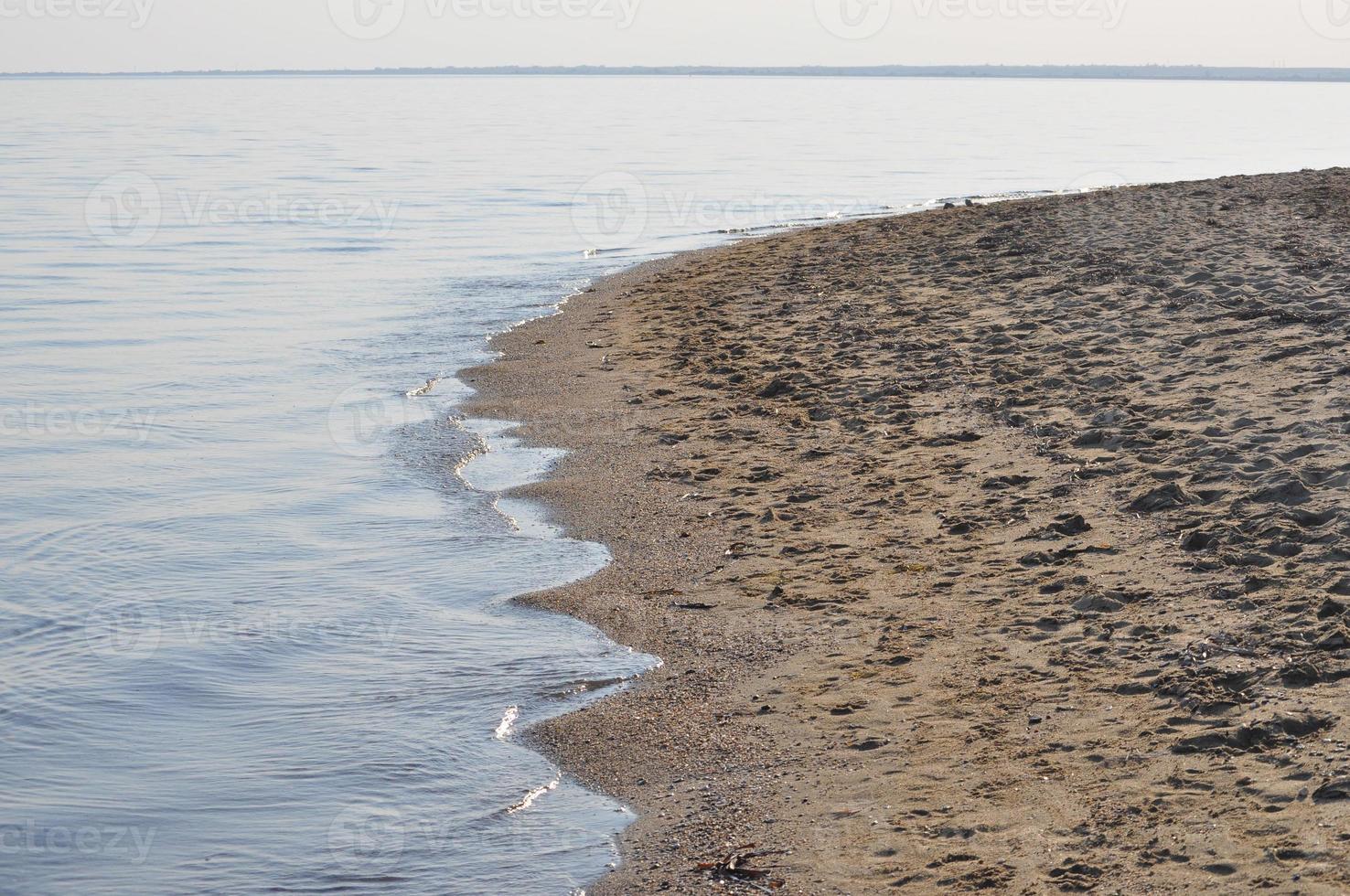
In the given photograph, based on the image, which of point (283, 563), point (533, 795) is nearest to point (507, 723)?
point (533, 795)

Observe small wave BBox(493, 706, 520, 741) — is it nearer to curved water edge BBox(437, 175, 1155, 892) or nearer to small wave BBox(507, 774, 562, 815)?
curved water edge BBox(437, 175, 1155, 892)

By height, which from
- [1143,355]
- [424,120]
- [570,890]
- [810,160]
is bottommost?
[570,890]

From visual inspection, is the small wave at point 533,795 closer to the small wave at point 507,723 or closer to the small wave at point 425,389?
the small wave at point 507,723

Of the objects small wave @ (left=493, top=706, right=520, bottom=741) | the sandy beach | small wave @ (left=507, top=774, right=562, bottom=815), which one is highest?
the sandy beach

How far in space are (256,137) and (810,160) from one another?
1060 inches

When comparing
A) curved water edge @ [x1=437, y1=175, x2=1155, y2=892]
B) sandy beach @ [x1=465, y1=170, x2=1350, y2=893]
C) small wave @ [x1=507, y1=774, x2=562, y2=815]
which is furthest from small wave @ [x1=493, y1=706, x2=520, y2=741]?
small wave @ [x1=507, y1=774, x2=562, y2=815]

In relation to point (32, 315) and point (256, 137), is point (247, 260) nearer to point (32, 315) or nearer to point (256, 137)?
point (32, 315)

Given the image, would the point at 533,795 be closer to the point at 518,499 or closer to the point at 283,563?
the point at 283,563

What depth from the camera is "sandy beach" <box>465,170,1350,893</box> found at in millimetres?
4582

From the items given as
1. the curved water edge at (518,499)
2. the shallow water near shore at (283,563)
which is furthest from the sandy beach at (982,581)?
the shallow water near shore at (283,563)

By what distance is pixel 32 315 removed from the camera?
17.4 m

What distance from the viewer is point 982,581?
6910 millimetres

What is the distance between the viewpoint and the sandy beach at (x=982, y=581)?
458cm

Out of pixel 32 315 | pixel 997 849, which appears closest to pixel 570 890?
pixel 997 849
